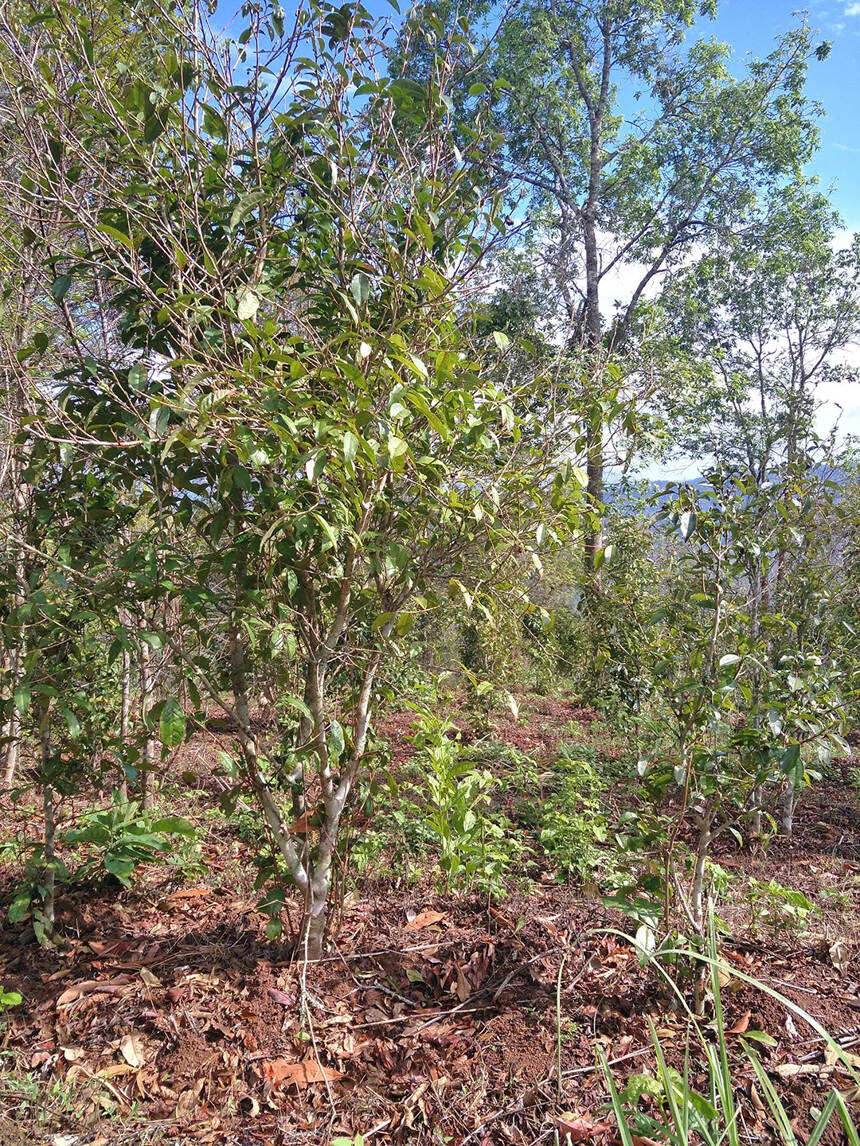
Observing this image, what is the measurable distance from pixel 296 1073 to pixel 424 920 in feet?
2.56

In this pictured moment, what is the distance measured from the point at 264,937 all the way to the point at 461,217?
8.13 ft

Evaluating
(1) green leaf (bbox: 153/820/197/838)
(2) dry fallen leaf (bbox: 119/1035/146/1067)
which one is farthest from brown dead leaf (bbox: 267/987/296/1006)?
(1) green leaf (bbox: 153/820/197/838)

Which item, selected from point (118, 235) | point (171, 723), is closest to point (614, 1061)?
point (171, 723)

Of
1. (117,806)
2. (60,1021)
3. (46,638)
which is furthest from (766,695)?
(60,1021)

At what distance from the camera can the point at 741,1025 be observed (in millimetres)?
2084

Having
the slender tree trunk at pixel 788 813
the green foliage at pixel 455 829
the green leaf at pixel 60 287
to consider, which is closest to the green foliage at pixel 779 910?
the green foliage at pixel 455 829

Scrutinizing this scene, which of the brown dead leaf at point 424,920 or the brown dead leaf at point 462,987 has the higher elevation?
the brown dead leaf at point 424,920

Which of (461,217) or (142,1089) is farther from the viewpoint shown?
(461,217)

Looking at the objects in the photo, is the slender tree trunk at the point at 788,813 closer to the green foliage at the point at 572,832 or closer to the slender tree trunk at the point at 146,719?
the green foliage at the point at 572,832

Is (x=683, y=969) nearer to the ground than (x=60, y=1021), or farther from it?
→ farther from it

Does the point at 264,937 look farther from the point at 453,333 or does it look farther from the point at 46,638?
the point at 453,333

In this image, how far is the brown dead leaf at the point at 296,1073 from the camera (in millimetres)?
1948

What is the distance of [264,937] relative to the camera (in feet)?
8.38

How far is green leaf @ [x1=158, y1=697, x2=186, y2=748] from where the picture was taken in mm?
1794
